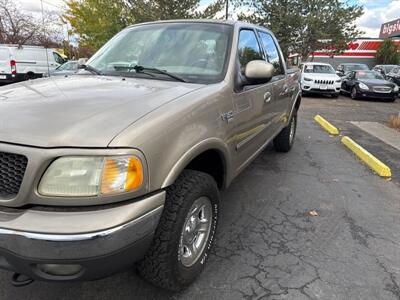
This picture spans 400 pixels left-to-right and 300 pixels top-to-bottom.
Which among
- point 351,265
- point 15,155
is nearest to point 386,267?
point 351,265

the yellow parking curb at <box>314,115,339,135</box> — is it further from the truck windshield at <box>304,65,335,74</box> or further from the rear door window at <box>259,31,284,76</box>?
the truck windshield at <box>304,65,335,74</box>

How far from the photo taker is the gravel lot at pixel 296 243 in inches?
95.8

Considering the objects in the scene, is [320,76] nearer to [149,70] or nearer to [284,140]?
[284,140]

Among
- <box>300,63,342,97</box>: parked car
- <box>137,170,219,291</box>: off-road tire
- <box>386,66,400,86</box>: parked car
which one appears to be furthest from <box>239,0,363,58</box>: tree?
<box>137,170,219,291</box>: off-road tire

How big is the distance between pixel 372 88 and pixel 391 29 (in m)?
14.7

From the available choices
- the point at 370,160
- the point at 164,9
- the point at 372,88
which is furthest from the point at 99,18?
the point at 370,160

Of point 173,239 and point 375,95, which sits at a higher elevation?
point 173,239

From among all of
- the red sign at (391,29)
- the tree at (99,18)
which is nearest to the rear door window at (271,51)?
the tree at (99,18)

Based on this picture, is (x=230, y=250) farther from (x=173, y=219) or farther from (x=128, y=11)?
(x=128, y=11)

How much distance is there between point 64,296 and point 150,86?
156 centimetres

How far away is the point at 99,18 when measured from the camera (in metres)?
22.1

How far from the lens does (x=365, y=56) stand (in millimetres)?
37469

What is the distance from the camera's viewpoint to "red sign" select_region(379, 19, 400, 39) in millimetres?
24612

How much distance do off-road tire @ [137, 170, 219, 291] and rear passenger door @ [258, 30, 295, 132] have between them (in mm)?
2099
